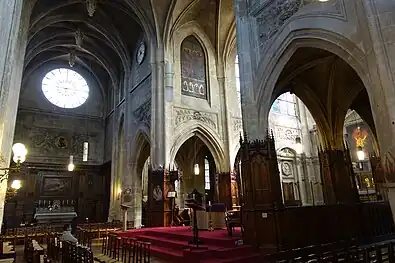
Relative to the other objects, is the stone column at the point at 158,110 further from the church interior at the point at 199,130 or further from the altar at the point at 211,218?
the altar at the point at 211,218

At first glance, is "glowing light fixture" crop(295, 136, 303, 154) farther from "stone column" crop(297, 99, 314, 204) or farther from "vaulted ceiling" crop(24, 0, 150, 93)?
"vaulted ceiling" crop(24, 0, 150, 93)

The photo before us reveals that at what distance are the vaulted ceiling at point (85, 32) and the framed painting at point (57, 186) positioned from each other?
8008 mm

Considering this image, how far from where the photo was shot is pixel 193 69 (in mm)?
16406

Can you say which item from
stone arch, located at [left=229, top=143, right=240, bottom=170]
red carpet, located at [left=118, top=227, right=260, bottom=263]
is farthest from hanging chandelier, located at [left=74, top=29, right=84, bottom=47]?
red carpet, located at [left=118, top=227, right=260, bottom=263]

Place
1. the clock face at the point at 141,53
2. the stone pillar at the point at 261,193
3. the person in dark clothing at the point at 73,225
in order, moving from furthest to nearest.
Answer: the person in dark clothing at the point at 73,225 < the clock face at the point at 141,53 < the stone pillar at the point at 261,193

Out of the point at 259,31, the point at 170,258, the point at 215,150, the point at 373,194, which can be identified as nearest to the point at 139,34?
the point at 215,150

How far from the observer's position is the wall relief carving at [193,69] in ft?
52.1

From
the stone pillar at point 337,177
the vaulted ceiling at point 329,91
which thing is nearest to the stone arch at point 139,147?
the vaulted ceiling at point 329,91

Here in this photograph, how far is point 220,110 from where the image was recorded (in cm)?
1628

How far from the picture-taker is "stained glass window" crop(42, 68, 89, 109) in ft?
71.7

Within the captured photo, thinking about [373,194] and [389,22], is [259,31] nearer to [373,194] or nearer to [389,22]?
[389,22]

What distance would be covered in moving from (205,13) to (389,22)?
12300 millimetres

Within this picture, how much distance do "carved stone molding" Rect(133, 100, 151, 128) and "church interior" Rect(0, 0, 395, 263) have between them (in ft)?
0.52

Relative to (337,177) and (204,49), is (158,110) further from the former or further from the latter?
(337,177)
